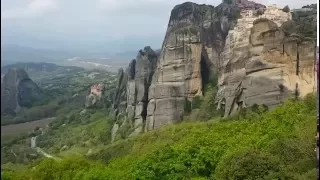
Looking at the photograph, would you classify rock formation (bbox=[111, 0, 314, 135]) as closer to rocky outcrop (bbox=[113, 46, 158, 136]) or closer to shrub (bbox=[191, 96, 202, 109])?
rocky outcrop (bbox=[113, 46, 158, 136])

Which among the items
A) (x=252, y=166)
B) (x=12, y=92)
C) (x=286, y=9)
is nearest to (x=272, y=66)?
(x=286, y=9)

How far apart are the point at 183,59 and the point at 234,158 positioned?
33.5m

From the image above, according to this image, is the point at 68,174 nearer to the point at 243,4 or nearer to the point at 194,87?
the point at 194,87

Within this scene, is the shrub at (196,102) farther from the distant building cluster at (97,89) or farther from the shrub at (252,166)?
the shrub at (252,166)

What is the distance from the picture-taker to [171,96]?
173 feet

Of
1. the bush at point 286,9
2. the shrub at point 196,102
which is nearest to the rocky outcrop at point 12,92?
the shrub at point 196,102

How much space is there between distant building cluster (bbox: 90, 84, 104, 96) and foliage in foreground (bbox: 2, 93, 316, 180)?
32.1 m

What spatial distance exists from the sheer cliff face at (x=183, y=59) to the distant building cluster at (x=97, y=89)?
11.9 m

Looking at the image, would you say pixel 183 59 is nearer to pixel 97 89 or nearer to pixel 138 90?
pixel 138 90

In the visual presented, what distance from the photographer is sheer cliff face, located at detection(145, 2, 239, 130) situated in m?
52.3

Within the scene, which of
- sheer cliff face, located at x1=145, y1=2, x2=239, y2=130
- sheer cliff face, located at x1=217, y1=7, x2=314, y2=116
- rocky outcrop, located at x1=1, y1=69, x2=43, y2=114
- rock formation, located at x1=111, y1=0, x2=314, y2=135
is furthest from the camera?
sheer cliff face, located at x1=145, y1=2, x2=239, y2=130

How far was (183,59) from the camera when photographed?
52.5 m

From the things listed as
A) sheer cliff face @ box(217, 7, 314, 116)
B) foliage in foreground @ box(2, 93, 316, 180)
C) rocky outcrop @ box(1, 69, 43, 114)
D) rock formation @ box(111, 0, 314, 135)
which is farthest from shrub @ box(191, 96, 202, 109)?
rocky outcrop @ box(1, 69, 43, 114)

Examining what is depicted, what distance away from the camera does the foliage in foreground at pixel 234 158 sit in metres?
18.4
